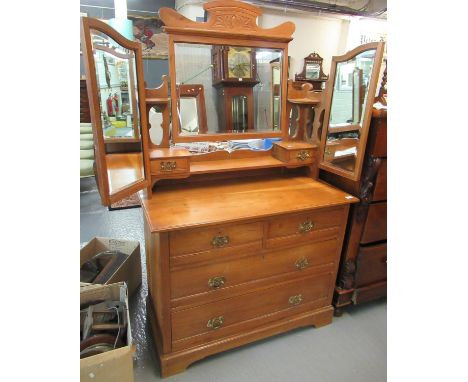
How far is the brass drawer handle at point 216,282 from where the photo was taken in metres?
1.33

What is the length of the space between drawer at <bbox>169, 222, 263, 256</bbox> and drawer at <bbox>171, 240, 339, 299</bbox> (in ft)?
0.30

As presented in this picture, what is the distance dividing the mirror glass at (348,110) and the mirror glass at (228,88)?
315 millimetres

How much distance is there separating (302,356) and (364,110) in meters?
1.27

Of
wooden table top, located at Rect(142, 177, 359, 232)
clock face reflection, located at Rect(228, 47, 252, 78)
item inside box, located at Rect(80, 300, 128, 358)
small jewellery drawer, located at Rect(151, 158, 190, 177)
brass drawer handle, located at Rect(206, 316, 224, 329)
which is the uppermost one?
clock face reflection, located at Rect(228, 47, 252, 78)

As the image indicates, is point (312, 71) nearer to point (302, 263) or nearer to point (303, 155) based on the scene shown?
point (303, 155)

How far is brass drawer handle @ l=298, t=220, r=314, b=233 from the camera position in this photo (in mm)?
1448

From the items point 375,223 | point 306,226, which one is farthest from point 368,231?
point 306,226

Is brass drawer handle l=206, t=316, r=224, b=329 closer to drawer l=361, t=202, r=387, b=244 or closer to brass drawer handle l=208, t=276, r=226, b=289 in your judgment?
brass drawer handle l=208, t=276, r=226, b=289

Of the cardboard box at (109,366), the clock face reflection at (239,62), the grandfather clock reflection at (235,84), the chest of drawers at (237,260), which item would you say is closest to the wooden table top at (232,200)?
the chest of drawers at (237,260)

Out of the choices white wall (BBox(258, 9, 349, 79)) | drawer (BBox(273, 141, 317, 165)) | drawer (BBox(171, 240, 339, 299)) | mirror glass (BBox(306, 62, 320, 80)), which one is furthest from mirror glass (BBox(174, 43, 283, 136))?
mirror glass (BBox(306, 62, 320, 80))

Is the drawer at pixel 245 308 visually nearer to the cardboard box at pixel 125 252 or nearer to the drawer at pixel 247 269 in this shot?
the drawer at pixel 247 269

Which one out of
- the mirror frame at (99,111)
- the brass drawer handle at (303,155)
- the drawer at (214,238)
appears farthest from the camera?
the brass drawer handle at (303,155)
